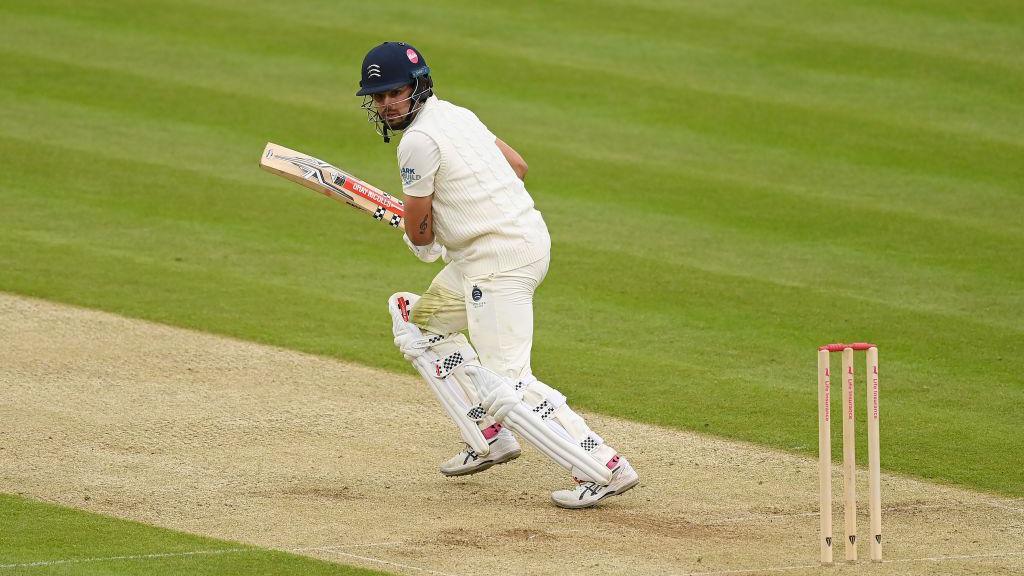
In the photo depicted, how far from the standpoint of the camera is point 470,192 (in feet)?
19.9

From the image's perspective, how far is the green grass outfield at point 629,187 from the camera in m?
8.33

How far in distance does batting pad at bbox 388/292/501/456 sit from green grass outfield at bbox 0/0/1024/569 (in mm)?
1378

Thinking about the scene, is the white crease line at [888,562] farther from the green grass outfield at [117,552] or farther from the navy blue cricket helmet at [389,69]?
the navy blue cricket helmet at [389,69]

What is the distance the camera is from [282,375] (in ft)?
26.3

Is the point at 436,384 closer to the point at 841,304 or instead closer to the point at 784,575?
the point at 784,575

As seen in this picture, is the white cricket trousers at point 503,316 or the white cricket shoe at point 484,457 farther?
the white cricket shoe at point 484,457

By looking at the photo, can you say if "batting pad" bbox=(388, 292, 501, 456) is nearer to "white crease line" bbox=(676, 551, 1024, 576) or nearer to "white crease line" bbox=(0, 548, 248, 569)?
"white crease line" bbox=(0, 548, 248, 569)

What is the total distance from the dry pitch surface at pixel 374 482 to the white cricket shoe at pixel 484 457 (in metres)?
0.08

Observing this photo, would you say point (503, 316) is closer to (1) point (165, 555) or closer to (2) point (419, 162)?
(2) point (419, 162)

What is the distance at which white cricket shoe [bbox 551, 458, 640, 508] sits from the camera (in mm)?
6090

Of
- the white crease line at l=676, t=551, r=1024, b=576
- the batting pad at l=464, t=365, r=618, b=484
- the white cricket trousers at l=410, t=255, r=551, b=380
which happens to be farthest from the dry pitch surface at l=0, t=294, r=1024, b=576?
the white cricket trousers at l=410, t=255, r=551, b=380

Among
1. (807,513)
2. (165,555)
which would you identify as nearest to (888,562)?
(807,513)

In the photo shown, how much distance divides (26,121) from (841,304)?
762cm

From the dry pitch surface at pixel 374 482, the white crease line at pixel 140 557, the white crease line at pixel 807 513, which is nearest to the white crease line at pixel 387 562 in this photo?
the dry pitch surface at pixel 374 482
